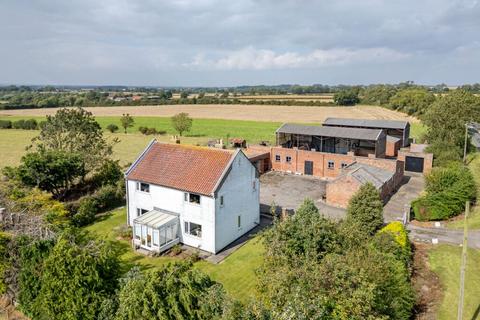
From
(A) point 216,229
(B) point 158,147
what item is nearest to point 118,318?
(A) point 216,229

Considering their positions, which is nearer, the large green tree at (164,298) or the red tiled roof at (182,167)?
the large green tree at (164,298)

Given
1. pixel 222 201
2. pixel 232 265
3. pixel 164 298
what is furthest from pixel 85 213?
pixel 164 298

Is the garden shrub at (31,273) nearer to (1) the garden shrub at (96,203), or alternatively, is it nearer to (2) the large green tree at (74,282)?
(2) the large green tree at (74,282)

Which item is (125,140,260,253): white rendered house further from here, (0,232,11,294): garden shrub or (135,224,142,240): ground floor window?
(0,232,11,294): garden shrub

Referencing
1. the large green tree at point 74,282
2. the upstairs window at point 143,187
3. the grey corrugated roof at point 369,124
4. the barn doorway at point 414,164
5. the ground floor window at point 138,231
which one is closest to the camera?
the large green tree at point 74,282

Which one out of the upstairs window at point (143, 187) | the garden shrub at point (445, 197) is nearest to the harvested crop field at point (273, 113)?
the garden shrub at point (445, 197)

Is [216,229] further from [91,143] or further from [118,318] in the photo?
[91,143]
